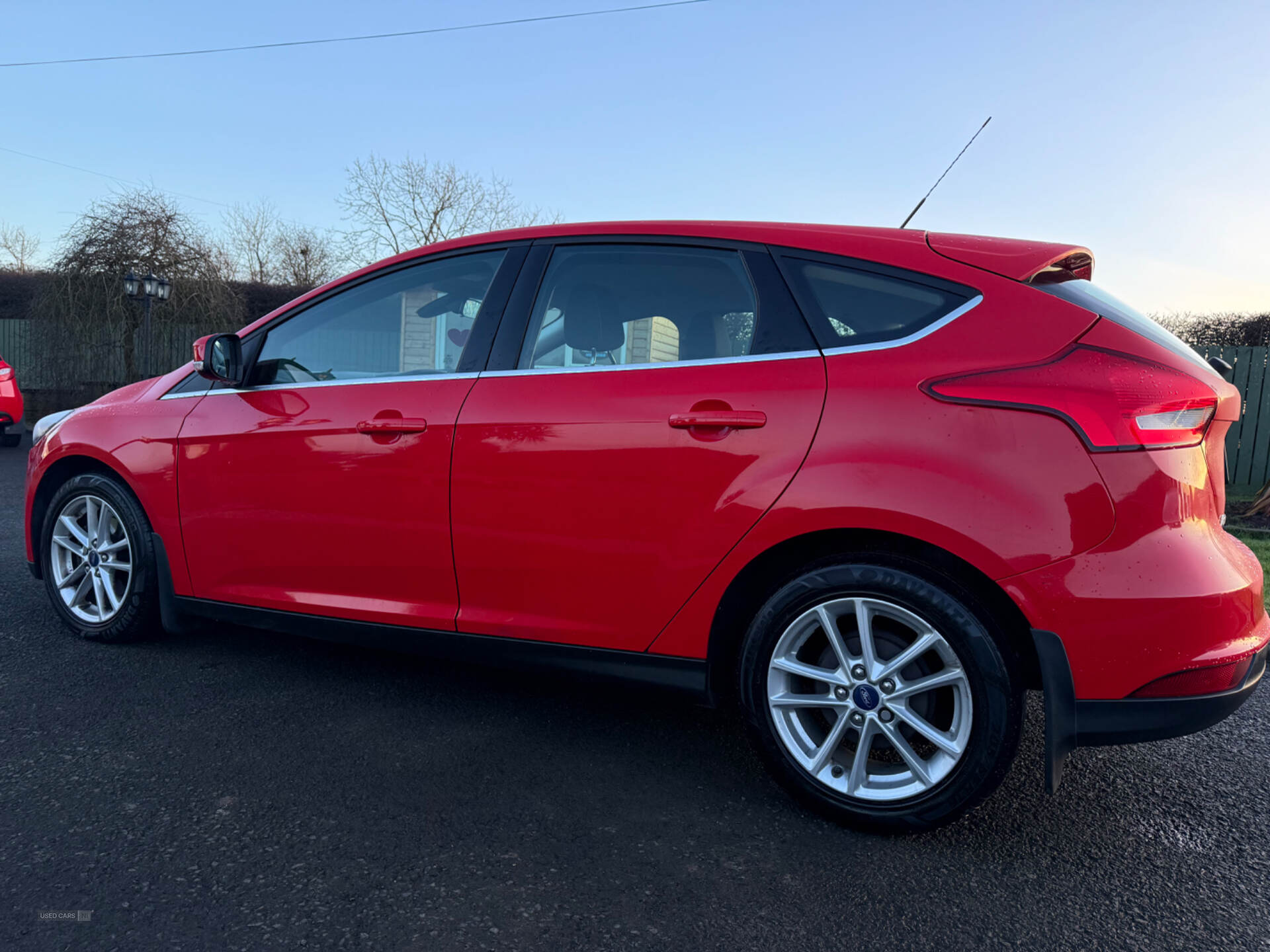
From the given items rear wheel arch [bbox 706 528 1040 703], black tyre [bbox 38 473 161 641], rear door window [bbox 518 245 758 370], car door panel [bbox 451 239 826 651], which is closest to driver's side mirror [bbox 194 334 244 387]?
black tyre [bbox 38 473 161 641]

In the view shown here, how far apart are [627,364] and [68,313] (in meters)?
21.7

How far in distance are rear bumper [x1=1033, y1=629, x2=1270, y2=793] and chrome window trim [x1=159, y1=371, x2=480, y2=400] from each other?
186cm

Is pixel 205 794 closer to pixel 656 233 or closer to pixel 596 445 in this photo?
pixel 596 445

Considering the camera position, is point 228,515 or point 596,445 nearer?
point 596,445

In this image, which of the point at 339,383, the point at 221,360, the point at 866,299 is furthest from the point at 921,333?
the point at 221,360

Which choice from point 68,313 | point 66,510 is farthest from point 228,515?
point 68,313

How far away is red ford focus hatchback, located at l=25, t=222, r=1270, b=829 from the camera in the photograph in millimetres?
2186

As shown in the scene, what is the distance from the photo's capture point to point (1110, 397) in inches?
85.3

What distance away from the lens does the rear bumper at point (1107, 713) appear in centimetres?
217

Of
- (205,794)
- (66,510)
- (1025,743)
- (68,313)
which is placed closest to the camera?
(205,794)

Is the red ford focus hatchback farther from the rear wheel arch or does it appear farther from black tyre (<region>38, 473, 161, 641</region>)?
black tyre (<region>38, 473, 161, 641</region>)

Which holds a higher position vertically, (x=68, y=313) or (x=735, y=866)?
(x=68, y=313)

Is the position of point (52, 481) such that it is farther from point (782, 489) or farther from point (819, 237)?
point (819, 237)

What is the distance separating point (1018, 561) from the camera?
2.21 m
